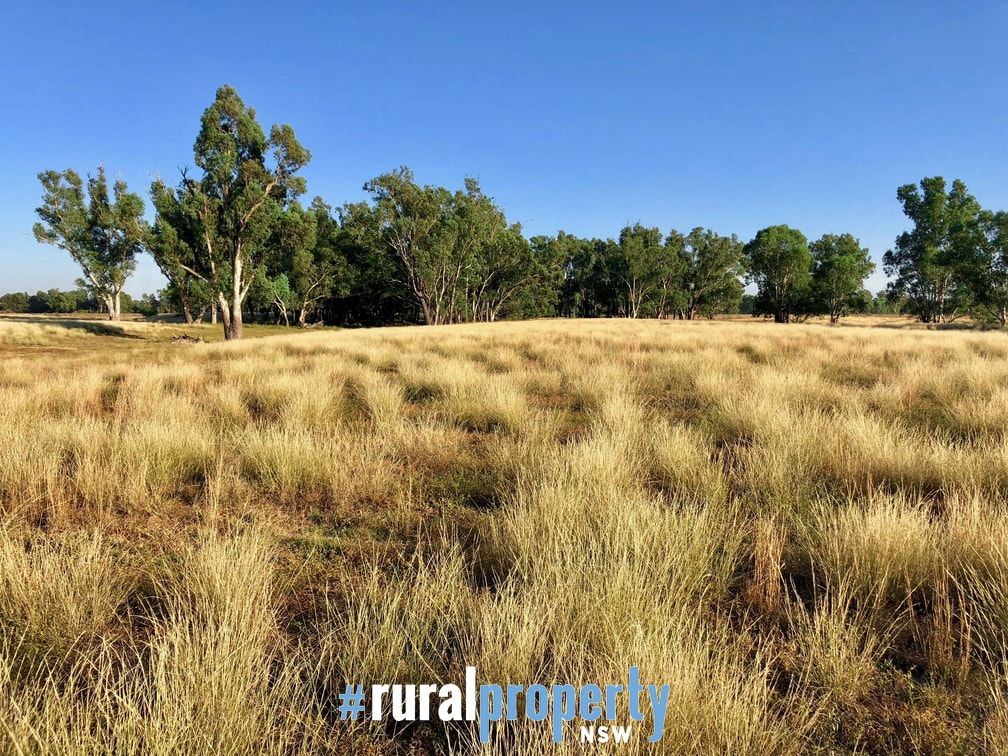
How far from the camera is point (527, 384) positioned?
7934 millimetres

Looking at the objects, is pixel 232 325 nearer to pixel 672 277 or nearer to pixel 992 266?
pixel 992 266

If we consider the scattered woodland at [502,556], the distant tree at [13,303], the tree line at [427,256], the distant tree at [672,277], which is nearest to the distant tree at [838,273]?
the tree line at [427,256]

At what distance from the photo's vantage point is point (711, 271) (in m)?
64.2

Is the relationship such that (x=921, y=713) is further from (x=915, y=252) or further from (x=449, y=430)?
(x=915, y=252)

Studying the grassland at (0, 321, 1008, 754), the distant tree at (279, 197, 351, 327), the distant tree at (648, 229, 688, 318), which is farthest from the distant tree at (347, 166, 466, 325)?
the grassland at (0, 321, 1008, 754)

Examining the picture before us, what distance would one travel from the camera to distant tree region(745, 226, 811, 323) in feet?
186

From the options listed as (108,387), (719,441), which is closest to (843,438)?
(719,441)

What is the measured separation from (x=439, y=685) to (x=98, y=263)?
57.1m

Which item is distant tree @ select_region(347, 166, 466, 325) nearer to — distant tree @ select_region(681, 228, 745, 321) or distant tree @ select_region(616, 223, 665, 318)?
distant tree @ select_region(616, 223, 665, 318)

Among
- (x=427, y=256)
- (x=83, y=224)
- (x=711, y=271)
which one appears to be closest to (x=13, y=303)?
(x=83, y=224)

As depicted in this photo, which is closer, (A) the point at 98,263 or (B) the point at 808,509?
(B) the point at 808,509

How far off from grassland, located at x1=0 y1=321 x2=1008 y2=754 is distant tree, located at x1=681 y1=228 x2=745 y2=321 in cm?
6507

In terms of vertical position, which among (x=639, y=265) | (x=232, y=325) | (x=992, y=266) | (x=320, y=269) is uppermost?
(x=639, y=265)

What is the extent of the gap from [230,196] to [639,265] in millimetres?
49905
